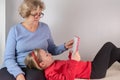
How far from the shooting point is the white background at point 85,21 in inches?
81.0

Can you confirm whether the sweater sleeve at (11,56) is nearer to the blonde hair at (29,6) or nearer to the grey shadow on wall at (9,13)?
the blonde hair at (29,6)

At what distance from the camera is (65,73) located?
58.3 inches

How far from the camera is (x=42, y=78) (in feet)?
4.80

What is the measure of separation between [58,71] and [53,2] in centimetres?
74

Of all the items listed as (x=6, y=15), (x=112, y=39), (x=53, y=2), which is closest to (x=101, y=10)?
(x=112, y=39)

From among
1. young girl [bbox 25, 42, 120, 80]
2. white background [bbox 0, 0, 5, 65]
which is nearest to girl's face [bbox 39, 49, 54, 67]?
young girl [bbox 25, 42, 120, 80]

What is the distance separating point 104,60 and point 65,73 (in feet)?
1.10

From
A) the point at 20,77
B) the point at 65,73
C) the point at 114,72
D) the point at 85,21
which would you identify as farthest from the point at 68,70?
the point at 85,21

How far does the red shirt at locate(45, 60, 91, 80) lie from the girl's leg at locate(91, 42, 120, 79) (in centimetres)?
5

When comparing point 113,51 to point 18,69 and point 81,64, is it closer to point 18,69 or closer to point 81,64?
point 81,64

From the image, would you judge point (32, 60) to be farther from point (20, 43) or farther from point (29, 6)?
point (29, 6)

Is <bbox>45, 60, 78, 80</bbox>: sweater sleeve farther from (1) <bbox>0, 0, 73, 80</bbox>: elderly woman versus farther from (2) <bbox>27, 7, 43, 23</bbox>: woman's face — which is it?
(2) <bbox>27, 7, 43, 23</bbox>: woman's face

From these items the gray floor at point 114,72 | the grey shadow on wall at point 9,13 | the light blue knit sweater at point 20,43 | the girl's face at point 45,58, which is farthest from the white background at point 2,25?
the gray floor at point 114,72

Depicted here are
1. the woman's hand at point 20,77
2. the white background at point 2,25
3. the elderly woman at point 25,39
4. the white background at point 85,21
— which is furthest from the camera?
the white background at point 85,21
